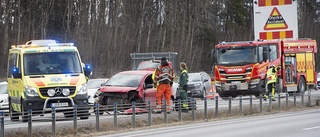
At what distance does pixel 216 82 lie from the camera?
34.6 meters

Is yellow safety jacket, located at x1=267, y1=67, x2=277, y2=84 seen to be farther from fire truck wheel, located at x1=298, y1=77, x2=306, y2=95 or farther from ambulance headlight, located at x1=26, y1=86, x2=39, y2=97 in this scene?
ambulance headlight, located at x1=26, y1=86, x2=39, y2=97

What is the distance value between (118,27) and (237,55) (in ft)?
132

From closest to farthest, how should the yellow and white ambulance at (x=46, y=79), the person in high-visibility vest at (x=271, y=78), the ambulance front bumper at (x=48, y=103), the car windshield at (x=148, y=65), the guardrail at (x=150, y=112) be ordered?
1. the guardrail at (x=150, y=112)
2. the ambulance front bumper at (x=48, y=103)
3. the yellow and white ambulance at (x=46, y=79)
4. the person in high-visibility vest at (x=271, y=78)
5. the car windshield at (x=148, y=65)

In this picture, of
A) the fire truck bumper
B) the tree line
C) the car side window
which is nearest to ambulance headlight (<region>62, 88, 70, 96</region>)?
the car side window

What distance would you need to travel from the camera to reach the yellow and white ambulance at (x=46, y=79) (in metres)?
21.2

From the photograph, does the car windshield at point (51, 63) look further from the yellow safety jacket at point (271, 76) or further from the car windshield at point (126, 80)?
the yellow safety jacket at point (271, 76)

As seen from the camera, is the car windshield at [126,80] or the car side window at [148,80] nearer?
the car windshield at [126,80]

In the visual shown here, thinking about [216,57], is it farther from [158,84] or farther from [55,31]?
[55,31]

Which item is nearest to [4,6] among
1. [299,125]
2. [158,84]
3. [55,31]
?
[55,31]

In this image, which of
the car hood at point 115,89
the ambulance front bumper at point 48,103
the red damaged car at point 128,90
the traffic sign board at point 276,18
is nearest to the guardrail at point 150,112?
the ambulance front bumper at point 48,103

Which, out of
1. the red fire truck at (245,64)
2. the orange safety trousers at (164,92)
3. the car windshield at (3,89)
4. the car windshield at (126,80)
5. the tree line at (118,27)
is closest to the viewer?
the orange safety trousers at (164,92)

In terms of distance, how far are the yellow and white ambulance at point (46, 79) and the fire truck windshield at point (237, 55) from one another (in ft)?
39.3

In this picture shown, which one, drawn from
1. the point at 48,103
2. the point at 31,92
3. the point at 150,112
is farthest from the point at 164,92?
the point at 31,92

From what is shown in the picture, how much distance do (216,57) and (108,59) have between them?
3453 cm
